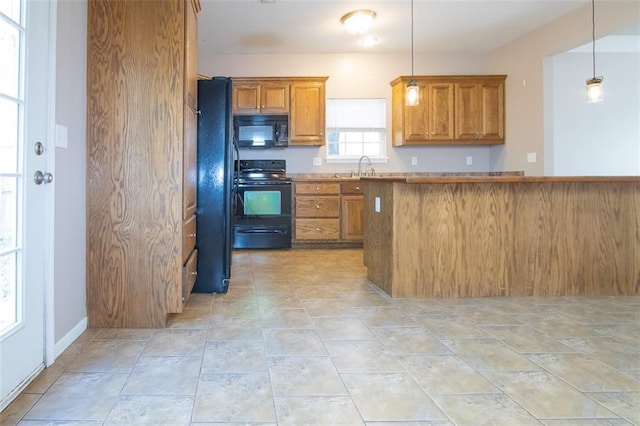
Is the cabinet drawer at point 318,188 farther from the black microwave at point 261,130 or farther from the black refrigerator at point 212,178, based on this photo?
the black refrigerator at point 212,178

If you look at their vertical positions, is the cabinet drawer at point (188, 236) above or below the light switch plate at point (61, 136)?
below

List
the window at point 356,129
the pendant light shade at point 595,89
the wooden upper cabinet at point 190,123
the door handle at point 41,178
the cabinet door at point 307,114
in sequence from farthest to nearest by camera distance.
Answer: the window at point 356,129, the cabinet door at point 307,114, the pendant light shade at point 595,89, the wooden upper cabinet at point 190,123, the door handle at point 41,178

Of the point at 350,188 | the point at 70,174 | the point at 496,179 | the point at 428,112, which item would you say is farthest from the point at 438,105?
the point at 70,174

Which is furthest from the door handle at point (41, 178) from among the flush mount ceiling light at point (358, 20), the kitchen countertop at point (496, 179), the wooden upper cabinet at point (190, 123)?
the flush mount ceiling light at point (358, 20)

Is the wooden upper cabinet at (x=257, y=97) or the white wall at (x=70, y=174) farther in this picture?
the wooden upper cabinet at (x=257, y=97)

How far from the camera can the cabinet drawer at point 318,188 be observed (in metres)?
5.70

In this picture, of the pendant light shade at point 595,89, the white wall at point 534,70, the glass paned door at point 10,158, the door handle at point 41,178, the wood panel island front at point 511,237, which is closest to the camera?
the glass paned door at point 10,158

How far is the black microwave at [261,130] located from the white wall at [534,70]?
2.94m

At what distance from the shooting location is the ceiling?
445cm

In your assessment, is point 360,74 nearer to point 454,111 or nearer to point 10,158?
point 454,111

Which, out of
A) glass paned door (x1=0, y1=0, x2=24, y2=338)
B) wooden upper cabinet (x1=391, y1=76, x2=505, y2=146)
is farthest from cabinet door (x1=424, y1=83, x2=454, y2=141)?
glass paned door (x1=0, y1=0, x2=24, y2=338)

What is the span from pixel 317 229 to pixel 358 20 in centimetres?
252

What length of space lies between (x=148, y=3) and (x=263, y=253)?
340 cm

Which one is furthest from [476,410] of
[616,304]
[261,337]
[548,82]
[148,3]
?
[548,82]
